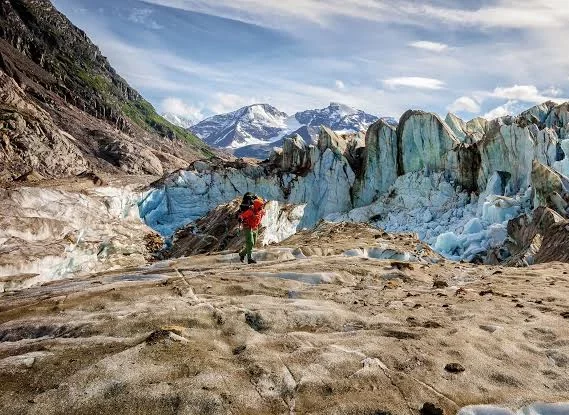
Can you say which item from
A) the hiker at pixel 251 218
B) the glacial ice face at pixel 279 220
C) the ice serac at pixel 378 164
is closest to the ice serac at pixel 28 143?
the ice serac at pixel 378 164

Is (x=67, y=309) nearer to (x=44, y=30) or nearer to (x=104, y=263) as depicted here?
(x=104, y=263)

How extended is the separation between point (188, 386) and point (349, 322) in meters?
3.83

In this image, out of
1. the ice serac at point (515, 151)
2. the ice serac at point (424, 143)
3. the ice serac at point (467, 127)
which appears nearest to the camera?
the ice serac at point (515, 151)

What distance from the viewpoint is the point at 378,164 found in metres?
59.2

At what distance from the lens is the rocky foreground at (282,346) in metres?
6.16

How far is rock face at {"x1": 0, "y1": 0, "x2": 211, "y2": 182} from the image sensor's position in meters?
88.3

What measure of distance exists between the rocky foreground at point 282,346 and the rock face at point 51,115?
5165 centimetres

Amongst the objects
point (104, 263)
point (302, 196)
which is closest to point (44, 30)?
point (302, 196)

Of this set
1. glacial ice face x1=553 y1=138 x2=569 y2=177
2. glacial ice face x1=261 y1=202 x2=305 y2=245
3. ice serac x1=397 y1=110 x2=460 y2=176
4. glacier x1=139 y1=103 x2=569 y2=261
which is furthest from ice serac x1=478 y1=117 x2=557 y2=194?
glacial ice face x1=261 y1=202 x2=305 y2=245

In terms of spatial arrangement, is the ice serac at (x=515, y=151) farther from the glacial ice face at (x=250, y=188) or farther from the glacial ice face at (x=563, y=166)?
the glacial ice face at (x=250, y=188)

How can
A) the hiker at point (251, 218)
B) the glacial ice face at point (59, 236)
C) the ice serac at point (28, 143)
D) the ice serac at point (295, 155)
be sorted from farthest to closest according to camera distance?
the ice serac at point (28, 143)
the ice serac at point (295, 155)
the glacial ice face at point (59, 236)
the hiker at point (251, 218)

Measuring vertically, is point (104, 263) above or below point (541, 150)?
below

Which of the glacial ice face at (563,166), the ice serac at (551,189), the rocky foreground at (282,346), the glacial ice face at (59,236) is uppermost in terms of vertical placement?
the glacial ice face at (563,166)

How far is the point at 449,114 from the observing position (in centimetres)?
6781
